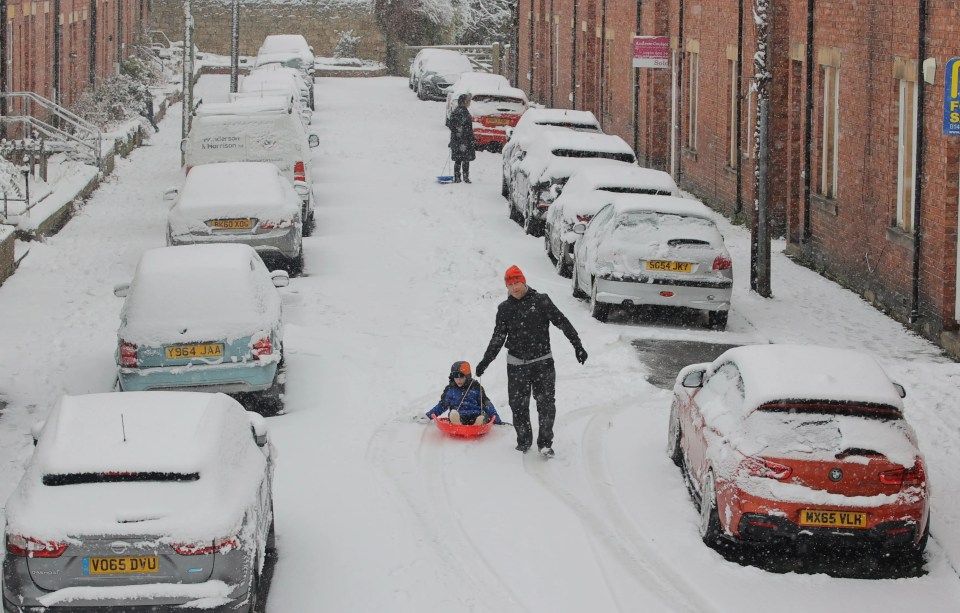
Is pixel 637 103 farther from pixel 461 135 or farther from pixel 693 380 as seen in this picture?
pixel 693 380

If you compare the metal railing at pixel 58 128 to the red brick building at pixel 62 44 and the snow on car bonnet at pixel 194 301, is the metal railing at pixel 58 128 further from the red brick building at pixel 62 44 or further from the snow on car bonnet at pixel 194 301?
the snow on car bonnet at pixel 194 301

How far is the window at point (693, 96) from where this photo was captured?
29578mm

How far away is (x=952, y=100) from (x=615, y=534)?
635cm

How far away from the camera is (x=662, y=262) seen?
17.0 metres

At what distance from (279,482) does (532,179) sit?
13.2 meters

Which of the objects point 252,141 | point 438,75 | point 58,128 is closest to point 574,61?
point 438,75

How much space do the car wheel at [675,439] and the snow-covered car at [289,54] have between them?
37297 mm

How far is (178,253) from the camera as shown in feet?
46.1

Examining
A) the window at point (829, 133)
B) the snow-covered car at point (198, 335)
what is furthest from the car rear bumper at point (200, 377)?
the window at point (829, 133)

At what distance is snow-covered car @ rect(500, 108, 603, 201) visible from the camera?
26703mm

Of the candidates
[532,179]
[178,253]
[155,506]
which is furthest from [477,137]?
[155,506]

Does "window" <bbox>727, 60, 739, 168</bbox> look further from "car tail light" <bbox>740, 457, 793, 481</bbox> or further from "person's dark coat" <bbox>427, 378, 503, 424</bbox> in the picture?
"car tail light" <bbox>740, 457, 793, 481</bbox>

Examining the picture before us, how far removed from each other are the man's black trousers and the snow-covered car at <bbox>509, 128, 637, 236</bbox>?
35.0 ft

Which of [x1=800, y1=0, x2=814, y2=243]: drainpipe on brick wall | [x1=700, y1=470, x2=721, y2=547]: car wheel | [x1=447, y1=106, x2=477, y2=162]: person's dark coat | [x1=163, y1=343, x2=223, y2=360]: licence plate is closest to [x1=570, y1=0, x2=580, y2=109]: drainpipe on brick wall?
[x1=447, y1=106, x2=477, y2=162]: person's dark coat
